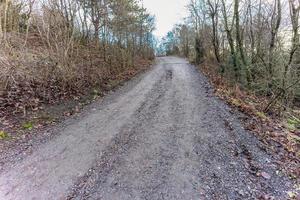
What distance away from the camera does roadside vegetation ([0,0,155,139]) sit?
7.25m

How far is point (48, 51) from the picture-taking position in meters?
8.57

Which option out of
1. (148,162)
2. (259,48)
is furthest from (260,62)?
(148,162)

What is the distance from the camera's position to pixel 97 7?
12422 millimetres

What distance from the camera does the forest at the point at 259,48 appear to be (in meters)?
9.52

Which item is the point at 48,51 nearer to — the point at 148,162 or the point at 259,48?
the point at 148,162

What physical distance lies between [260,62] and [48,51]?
932 cm

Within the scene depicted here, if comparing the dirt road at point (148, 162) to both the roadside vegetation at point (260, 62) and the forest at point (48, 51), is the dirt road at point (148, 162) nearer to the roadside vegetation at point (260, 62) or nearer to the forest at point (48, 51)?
the roadside vegetation at point (260, 62)

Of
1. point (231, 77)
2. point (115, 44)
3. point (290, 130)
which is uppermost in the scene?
point (115, 44)

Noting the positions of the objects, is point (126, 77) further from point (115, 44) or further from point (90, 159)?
point (90, 159)

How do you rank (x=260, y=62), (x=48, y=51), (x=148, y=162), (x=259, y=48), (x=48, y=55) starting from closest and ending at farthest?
(x=148, y=162)
(x=48, y=55)
(x=48, y=51)
(x=260, y=62)
(x=259, y=48)

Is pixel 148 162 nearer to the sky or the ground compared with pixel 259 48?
nearer to the ground

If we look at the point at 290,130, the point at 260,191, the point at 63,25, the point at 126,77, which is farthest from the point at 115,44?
the point at 260,191

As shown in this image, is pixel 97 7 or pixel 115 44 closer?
pixel 97 7

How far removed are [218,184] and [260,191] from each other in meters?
0.61
